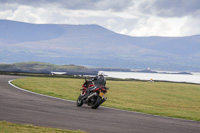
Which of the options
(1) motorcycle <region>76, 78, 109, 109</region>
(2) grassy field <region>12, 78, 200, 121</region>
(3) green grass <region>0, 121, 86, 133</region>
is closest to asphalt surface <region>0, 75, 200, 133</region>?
(3) green grass <region>0, 121, 86, 133</region>

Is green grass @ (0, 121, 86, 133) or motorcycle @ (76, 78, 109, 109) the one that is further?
motorcycle @ (76, 78, 109, 109)

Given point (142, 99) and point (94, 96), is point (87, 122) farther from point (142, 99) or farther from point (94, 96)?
point (142, 99)

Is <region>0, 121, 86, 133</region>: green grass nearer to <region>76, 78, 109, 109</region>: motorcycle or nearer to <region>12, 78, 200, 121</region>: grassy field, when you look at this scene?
<region>76, 78, 109, 109</region>: motorcycle

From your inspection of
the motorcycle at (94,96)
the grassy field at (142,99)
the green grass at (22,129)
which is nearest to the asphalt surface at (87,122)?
the green grass at (22,129)

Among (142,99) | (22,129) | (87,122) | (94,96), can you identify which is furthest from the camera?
(142,99)

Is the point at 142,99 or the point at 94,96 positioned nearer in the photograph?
the point at 94,96

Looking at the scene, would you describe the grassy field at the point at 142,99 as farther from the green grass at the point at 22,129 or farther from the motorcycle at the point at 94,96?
the green grass at the point at 22,129

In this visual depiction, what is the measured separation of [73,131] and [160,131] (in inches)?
127

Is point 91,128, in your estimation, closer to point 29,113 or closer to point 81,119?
point 81,119

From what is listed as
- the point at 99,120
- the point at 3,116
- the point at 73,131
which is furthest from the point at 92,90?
the point at 73,131

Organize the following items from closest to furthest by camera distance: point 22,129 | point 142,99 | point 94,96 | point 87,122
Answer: point 22,129 → point 87,122 → point 94,96 → point 142,99

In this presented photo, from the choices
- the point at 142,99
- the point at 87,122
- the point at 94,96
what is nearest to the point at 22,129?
the point at 87,122

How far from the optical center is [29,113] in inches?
611

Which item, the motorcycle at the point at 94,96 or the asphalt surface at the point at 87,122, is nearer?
the asphalt surface at the point at 87,122
